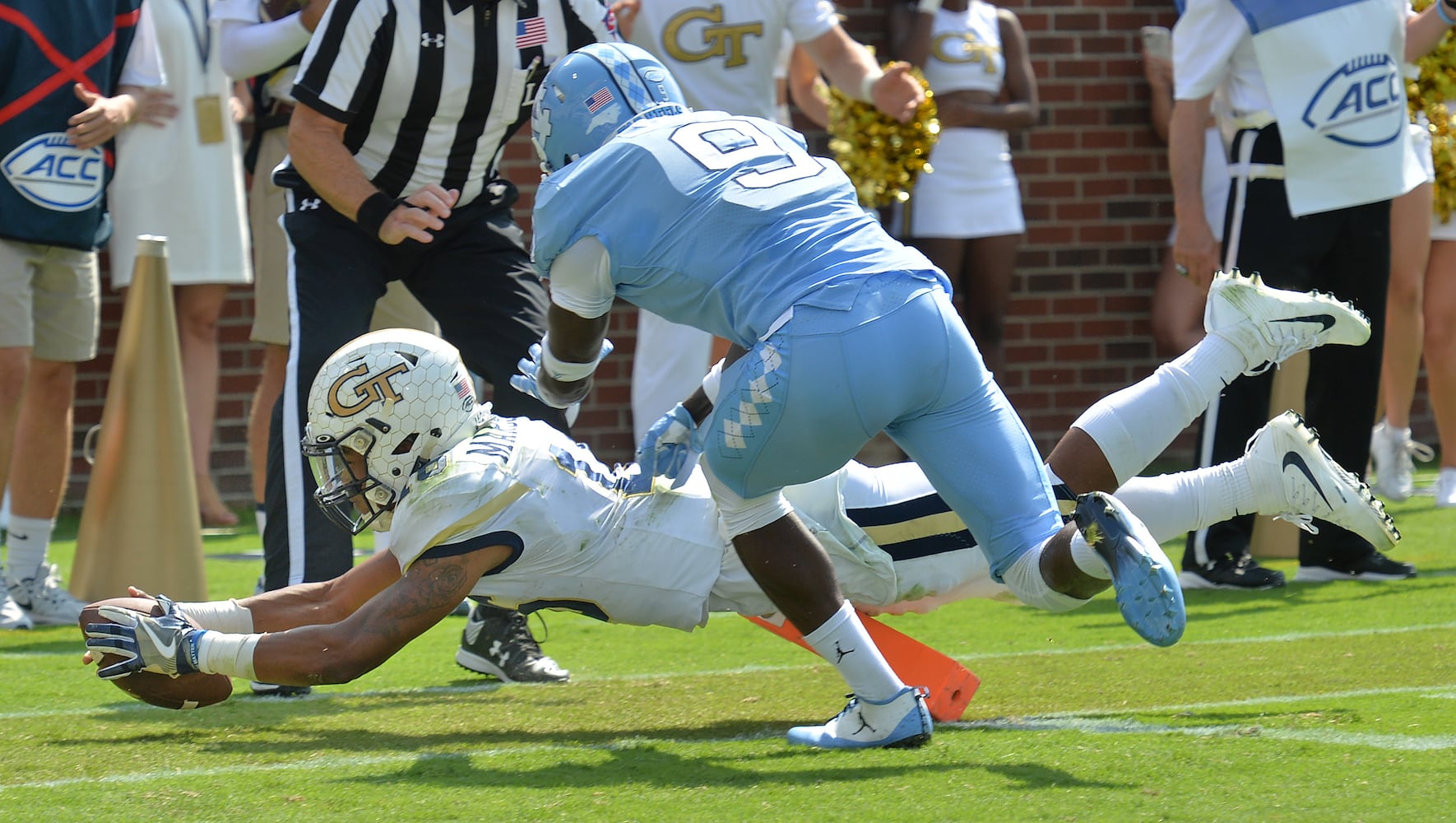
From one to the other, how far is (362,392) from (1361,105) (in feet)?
11.1

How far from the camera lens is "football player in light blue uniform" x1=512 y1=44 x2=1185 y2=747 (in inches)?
135

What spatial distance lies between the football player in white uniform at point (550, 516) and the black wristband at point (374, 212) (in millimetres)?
609

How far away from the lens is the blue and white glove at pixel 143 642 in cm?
354

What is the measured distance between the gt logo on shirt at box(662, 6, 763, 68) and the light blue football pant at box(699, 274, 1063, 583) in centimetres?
348

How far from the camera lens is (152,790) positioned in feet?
10.9

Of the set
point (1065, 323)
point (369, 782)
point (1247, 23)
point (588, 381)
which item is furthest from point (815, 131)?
point (369, 782)

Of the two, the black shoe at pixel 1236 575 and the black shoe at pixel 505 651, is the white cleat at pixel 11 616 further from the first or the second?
the black shoe at pixel 1236 575

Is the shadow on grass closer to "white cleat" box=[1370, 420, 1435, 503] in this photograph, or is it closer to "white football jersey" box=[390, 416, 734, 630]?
"white football jersey" box=[390, 416, 734, 630]

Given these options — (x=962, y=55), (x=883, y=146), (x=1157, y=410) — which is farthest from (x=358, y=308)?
(x=962, y=55)

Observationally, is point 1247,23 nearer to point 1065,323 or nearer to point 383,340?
point 383,340

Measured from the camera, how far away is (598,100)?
3.73 m

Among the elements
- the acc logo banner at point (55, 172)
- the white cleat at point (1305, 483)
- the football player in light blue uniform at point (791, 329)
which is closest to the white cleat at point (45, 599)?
the acc logo banner at point (55, 172)

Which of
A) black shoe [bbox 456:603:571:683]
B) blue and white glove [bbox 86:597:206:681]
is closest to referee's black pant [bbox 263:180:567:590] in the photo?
black shoe [bbox 456:603:571:683]

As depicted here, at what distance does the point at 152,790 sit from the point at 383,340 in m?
1.01
